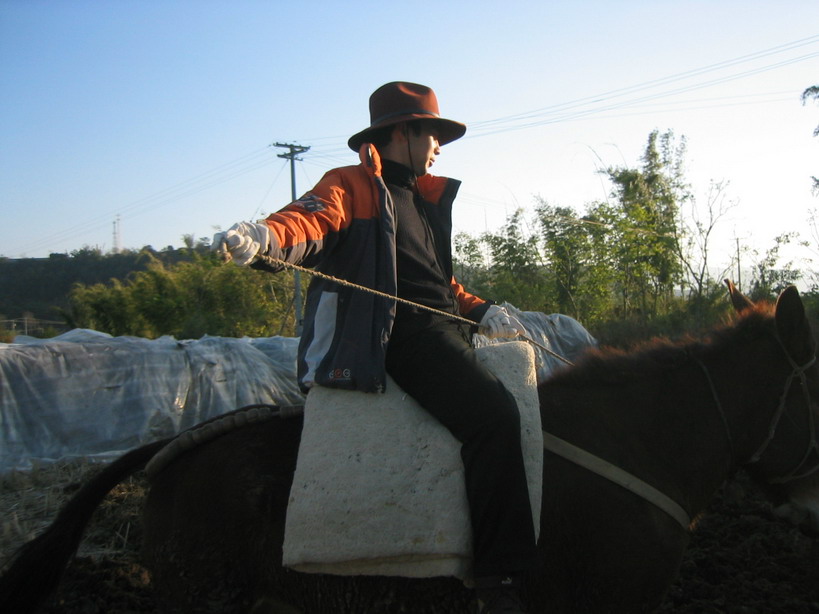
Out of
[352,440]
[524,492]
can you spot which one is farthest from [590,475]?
[352,440]

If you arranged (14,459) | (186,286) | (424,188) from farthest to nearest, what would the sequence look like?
(186,286) → (14,459) → (424,188)

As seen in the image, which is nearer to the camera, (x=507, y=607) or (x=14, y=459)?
(x=507, y=607)

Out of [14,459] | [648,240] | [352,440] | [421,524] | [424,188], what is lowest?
[14,459]

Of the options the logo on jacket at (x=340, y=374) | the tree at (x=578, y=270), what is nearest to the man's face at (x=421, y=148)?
the logo on jacket at (x=340, y=374)

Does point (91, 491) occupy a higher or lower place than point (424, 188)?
lower

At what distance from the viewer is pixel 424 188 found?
2816 millimetres

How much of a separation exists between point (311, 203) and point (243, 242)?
18.0 inches

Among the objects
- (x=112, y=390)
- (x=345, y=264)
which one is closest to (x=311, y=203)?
(x=345, y=264)

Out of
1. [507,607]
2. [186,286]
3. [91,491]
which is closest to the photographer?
[507,607]

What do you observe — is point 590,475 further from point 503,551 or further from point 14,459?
point 14,459

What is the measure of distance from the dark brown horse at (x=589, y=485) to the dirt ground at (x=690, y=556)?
1475 millimetres

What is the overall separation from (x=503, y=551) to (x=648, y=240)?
11.2m

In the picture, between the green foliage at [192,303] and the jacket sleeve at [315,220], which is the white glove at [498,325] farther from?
the green foliage at [192,303]

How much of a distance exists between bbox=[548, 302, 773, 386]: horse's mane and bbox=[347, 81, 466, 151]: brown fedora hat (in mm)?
1237
